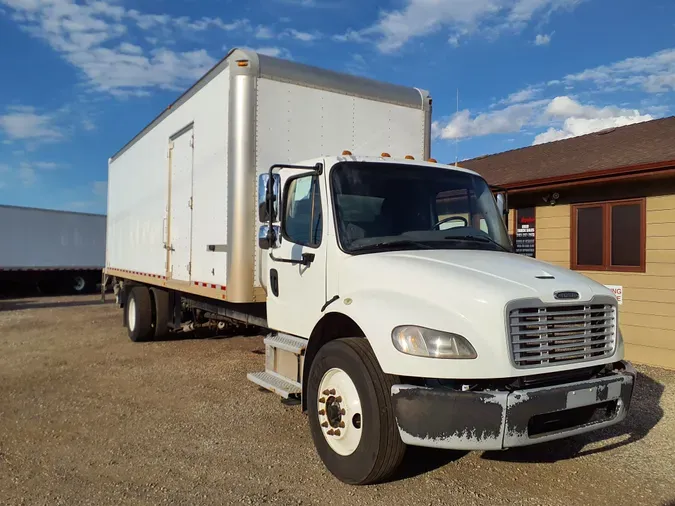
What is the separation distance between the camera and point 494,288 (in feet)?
11.5

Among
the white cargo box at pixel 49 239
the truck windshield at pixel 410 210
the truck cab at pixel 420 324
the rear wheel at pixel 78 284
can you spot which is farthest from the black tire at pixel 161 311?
the rear wheel at pixel 78 284

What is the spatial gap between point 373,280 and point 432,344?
758 millimetres

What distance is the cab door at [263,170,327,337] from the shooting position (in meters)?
4.65

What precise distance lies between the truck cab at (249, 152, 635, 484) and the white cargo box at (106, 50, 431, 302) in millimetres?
828

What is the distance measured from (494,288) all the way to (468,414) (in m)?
0.79

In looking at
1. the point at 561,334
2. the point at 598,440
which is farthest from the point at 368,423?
the point at 598,440

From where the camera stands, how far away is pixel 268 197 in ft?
15.4

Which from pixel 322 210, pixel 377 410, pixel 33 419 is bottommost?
pixel 33 419

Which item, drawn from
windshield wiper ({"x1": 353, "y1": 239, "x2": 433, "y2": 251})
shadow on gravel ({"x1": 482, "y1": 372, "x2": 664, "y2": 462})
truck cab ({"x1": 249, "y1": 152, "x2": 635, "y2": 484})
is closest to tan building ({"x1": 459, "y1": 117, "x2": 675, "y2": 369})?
shadow on gravel ({"x1": 482, "y1": 372, "x2": 664, "y2": 462})

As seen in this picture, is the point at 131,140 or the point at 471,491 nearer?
the point at 471,491

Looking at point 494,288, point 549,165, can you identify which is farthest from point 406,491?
point 549,165

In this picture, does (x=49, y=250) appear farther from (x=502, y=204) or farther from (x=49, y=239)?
(x=502, y=204)

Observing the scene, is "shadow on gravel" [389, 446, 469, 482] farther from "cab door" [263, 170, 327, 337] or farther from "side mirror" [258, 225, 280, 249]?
"side mirror" [258, 225, 280, 249]

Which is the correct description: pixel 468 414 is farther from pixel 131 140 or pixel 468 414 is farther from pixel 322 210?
pixel 131 140
